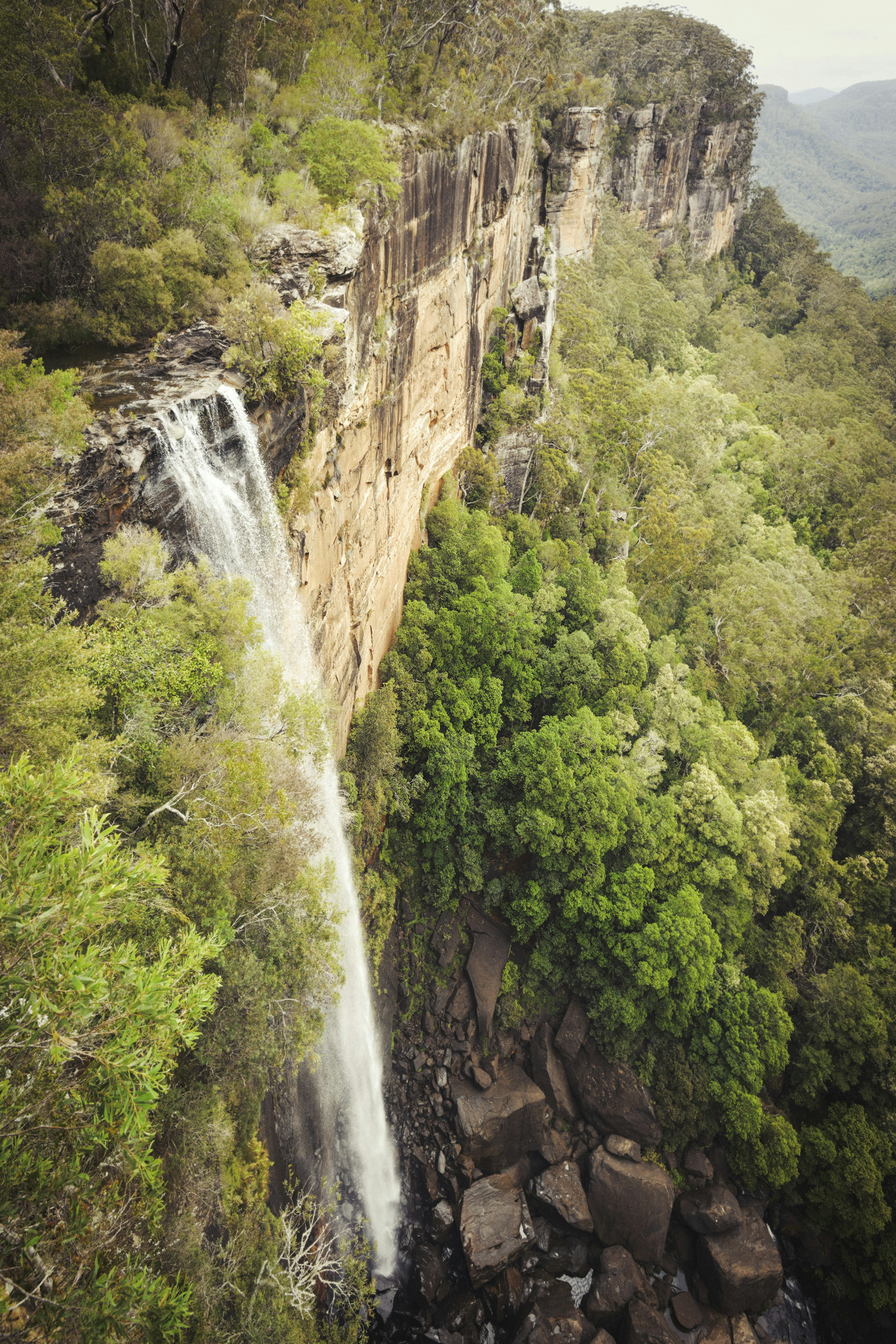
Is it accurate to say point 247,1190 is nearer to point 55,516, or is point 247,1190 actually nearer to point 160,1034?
point 160,1034

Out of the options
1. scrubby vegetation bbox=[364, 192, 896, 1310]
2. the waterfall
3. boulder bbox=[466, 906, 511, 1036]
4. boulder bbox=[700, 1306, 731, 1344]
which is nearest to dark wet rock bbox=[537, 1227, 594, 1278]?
boulder bbox=[700, 1306, 731, 1344]

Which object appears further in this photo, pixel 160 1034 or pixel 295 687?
pixel 295 687

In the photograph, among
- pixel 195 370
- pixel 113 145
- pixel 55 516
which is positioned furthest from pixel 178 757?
pixel 113 145

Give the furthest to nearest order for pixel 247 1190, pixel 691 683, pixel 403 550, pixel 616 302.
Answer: pixel 616 302, pixel 691 683, pixel 403 550, pixel 247 1190

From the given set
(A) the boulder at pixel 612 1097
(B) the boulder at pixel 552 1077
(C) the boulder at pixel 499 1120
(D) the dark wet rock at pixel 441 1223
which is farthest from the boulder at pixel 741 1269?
(D) the dark wet rock at pixel 441 1223

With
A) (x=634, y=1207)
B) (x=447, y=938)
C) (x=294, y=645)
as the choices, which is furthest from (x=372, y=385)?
(x=634, y=1207)
